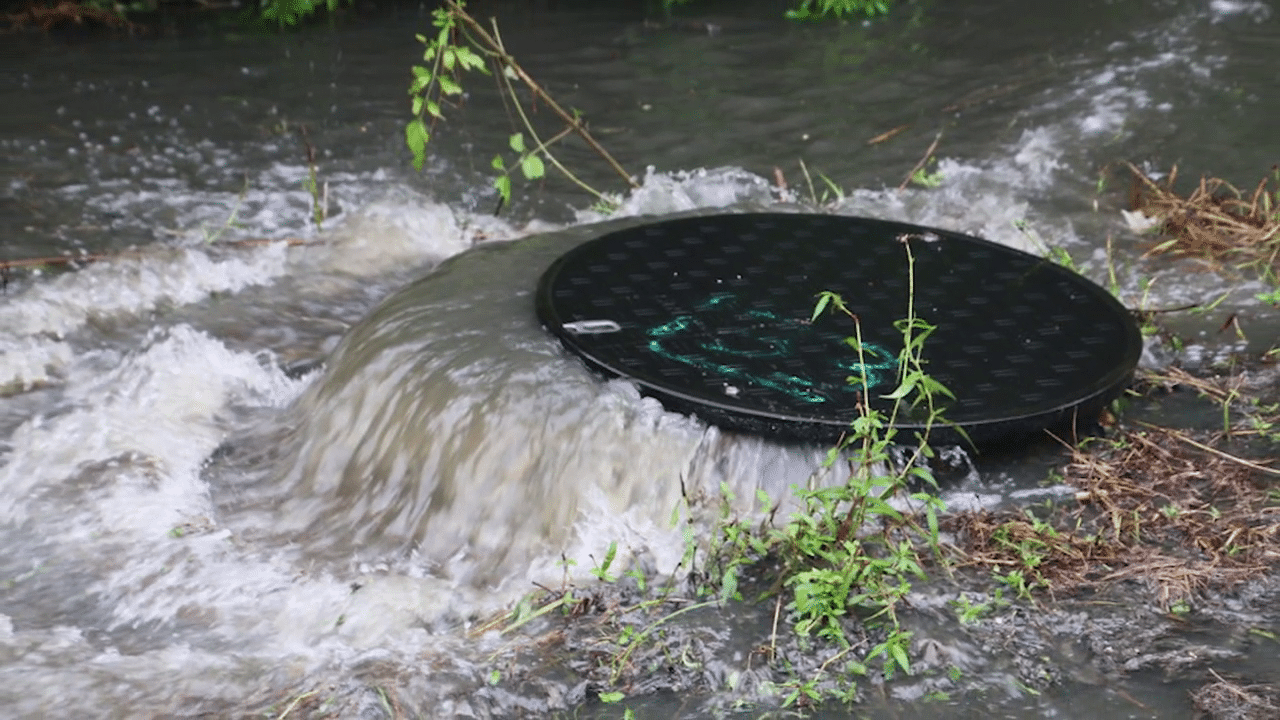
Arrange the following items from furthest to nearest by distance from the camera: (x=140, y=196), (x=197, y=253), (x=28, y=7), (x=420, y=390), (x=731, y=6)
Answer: (x=731, y=6) → (x=28, y=7) → (x=140, y=196) → (x=197, y=253) → (x=420, y=390)

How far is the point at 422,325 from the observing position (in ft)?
11.5

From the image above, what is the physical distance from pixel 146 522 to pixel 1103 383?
7.41 feet

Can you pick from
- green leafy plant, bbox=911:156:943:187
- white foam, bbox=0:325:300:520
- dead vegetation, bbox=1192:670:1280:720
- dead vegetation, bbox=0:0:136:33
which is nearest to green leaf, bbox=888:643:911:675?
dead vegetation, bbox=1192:670:1280:720

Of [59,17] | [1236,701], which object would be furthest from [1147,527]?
[59,17]

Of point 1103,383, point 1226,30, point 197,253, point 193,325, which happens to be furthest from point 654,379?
point 1226,30

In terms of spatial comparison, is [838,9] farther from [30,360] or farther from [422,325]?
[30,360]

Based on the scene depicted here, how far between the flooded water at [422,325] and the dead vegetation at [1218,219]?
0.13 metres

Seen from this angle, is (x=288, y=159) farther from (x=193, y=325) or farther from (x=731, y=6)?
(x=731, y=6)

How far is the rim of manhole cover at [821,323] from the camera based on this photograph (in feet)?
9.68

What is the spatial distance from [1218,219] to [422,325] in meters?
2.75

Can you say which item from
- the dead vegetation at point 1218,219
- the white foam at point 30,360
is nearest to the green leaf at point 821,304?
the dead vegetation at point 1218,219

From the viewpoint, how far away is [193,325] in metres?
4.06

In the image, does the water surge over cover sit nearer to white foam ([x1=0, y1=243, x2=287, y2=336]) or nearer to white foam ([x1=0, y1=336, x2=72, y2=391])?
white foam ([x1=0, y1=336, x2=72, y2=391])

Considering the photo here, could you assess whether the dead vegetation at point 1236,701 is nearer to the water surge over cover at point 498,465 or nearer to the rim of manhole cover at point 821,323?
the rim of manhole cover at point 821,323
